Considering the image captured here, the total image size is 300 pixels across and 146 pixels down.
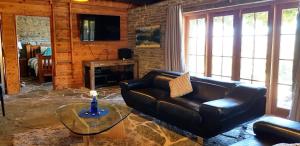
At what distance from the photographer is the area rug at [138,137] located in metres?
3.01

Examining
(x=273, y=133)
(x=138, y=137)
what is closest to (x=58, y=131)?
(x=138, y=137)

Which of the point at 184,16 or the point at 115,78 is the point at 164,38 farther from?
the point at 115,78

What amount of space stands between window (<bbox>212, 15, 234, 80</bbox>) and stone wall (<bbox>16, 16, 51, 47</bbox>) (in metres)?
6.63

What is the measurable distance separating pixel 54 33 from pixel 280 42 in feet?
16.8

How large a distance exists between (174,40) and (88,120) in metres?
3.36

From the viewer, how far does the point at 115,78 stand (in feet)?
22.8

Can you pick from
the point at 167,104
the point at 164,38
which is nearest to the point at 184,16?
the point at 164,38

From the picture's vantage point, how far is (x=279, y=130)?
210cm

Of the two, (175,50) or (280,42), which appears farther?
(175,50)

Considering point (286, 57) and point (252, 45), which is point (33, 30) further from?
point (286, 57)

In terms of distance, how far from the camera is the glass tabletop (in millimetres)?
2530

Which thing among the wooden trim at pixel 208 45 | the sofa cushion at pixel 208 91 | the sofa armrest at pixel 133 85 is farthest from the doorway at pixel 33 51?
the sofa cushion at pixel 208 91

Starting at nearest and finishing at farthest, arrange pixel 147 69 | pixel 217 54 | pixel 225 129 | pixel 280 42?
pixel 225 129 → pixel 280 42 → pixel 217 54 → pixel 147 69

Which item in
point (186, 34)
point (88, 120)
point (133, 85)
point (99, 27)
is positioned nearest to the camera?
point (88, 120)
